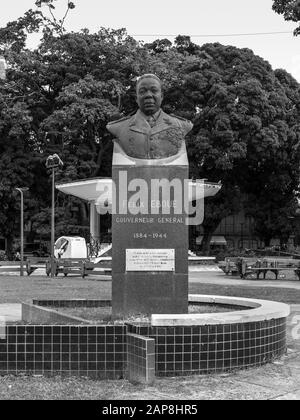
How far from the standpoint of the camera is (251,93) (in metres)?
40.3

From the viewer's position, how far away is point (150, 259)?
7.82m

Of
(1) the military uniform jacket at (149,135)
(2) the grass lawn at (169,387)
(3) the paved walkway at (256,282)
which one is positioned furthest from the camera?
(3) the paved walkway at (256,282)

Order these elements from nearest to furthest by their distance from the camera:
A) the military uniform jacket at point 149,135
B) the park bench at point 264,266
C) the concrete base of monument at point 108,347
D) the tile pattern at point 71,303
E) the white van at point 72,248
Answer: the concrete base of monument at point 108,347 → the military uniform jacket at point 149,135 → the tile pattern at point 71,303 → the park bench at point 264,266 → the white van at point 72,248

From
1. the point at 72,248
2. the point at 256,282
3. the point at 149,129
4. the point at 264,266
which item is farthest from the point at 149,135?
the point at 72,248

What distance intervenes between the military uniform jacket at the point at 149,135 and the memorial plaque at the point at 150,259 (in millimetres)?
1284

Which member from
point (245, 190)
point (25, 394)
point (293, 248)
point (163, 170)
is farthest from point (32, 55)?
point (25, 394)

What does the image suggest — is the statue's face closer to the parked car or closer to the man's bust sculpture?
the man's bust sculpture

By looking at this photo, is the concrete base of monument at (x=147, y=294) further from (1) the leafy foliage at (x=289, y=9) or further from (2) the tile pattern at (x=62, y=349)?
(1) the leafy foliage at (x=289, y=9)

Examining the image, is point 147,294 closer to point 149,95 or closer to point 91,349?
point 91,349

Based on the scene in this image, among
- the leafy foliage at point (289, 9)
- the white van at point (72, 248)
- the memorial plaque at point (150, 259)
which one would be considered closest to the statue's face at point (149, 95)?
the memorial plaque at point (150, 259)

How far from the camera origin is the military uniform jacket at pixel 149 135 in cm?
820

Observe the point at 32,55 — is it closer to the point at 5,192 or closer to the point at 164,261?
the point at 5,192

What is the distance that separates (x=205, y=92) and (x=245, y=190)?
10.3 metres

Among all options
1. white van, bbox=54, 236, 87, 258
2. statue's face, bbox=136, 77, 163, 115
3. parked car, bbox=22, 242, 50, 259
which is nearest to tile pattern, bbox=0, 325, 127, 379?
statue's face, bbox=136, 77, 163, 115
